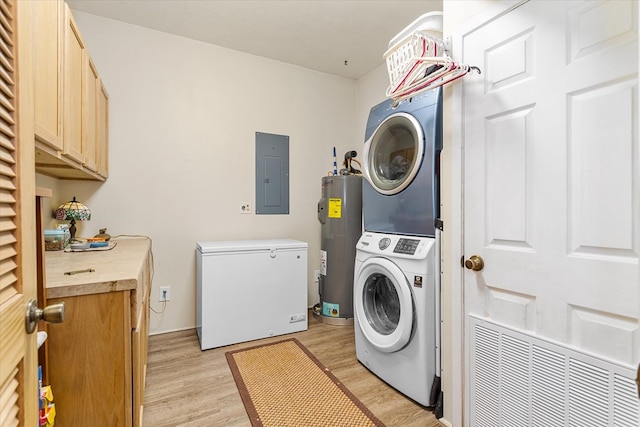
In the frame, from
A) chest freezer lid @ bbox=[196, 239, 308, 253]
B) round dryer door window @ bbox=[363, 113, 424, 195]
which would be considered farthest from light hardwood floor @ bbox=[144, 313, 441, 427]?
round dryer door window @ bbox=[363, 113, 424, 195]

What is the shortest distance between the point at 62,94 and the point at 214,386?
67.4 inches

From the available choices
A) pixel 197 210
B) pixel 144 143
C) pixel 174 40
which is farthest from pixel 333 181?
pixel 174 40

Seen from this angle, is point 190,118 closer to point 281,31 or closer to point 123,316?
point 281,31

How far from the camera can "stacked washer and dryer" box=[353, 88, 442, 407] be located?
1.60m

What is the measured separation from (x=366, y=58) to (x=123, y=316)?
291cm

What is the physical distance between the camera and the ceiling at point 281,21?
2180 millimetres

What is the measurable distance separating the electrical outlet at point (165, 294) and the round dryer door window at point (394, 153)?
6.25 feet

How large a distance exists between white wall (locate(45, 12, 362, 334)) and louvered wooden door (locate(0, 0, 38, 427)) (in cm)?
201

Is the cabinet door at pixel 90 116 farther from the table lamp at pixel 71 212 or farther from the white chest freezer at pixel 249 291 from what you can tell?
the white chest freezer at pixel 249 291

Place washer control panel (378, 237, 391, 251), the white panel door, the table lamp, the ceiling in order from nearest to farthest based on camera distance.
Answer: the white panel door → washer control panel (378, 237, 391, 251) → the table lamp → the ceiling

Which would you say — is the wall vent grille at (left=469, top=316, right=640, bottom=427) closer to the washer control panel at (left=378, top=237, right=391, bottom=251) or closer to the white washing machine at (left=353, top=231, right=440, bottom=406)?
the white washing machine at (left=353, top=231, right=440, bottom=406)

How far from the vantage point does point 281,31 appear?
251 centimetres

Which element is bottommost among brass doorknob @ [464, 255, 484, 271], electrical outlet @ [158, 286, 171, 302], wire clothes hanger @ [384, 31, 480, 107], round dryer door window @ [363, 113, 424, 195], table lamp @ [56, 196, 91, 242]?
electrical outlet @ [158, 286, 171, 302]

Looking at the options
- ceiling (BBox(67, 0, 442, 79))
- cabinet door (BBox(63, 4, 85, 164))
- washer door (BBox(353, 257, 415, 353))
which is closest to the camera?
cabinet door (BBox(63, 4, 85, 164))
